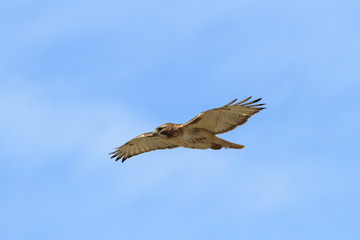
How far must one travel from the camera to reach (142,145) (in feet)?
60.6

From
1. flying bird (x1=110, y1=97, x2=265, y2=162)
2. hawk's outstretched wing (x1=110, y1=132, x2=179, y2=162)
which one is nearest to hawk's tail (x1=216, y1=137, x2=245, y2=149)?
flying bird (x1=110, y1=97, x2=265, y2=162)

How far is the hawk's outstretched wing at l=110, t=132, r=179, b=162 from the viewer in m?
17.8

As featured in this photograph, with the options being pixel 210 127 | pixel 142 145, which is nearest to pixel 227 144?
pixel 210 127

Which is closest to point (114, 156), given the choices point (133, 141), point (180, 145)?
point (133, 141)

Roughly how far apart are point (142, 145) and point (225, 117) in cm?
327

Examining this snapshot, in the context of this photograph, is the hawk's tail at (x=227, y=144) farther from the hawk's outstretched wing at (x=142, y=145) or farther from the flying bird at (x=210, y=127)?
the hawk's outstretched wing at (x=142, y=145)

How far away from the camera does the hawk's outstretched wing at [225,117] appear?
15.9m

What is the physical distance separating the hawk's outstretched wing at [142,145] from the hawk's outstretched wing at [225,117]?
1353 mm

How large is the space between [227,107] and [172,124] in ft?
5.51

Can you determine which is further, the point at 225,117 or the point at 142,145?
the point at 142,145

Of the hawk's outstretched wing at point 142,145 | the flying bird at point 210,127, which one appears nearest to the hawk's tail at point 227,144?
the flying bird at point 210,127

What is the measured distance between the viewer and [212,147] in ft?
54.2

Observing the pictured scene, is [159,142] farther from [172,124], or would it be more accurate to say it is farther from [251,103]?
[251,103]

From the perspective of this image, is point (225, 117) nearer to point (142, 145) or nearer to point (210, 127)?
point (210, 127)
